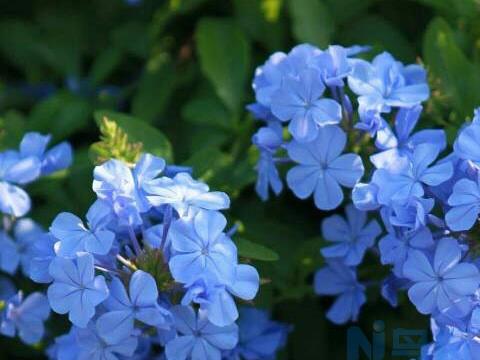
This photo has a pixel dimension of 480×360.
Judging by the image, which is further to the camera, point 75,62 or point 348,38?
point 75,62

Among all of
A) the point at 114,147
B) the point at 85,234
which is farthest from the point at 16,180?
the point at 85,234

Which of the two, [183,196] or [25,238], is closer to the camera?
[183,196]

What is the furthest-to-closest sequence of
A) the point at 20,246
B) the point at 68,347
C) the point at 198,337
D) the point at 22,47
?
the point at 22,47 < the point at 20,246 < the point at 68,347 < the point at 198,337

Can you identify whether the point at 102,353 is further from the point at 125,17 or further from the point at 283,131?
the point at 125,17

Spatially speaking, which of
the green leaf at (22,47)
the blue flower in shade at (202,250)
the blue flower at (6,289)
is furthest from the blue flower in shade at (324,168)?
the green leaf at (22,47)

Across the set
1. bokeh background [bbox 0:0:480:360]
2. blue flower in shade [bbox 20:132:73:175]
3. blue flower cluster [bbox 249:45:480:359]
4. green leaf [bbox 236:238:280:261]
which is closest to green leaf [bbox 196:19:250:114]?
bokeh background [bbox 0:0:480:360]

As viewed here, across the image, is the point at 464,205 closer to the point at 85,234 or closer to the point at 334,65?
the point at 334,65

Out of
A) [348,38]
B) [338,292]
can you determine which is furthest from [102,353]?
[348,38]
